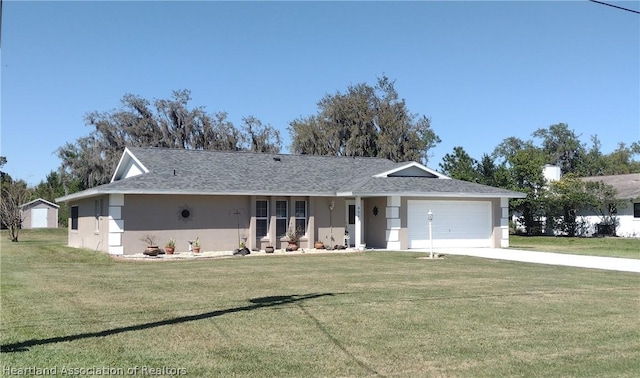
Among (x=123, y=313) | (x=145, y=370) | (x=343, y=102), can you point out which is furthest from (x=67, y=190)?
(x=145, y=370)

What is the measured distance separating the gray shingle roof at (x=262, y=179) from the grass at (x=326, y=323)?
7.89 meters

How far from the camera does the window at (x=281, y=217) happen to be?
2444 cm

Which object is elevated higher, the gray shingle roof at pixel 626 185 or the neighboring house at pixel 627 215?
the gray shingle roof at pixel 626 185

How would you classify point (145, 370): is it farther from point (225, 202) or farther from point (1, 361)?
point (225, 202)

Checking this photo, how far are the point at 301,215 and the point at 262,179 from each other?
7.55 ft

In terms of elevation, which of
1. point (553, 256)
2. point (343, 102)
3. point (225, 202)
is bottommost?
point (553, 256)

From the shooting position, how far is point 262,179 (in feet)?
82.1

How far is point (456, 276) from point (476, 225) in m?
12.4

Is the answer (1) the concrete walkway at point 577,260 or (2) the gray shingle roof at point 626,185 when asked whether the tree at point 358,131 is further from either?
(1) the concrete walkway at point 577,260

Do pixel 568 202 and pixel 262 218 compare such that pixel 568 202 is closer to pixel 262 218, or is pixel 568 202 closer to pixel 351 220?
pixel 351 220

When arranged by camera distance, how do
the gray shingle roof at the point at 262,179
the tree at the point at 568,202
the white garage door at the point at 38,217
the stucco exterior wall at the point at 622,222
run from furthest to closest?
the white garage door at the point at 38,217
the tree at the point at 568,202
the stucco exterior wall at the point at 622,222
the gray shingle roof at the point at 262,179

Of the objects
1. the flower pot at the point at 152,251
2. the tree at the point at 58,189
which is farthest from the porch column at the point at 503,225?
the tree at the point at 58,189

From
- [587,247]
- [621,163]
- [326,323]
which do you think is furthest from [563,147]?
[326,323]

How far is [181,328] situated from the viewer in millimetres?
7926
